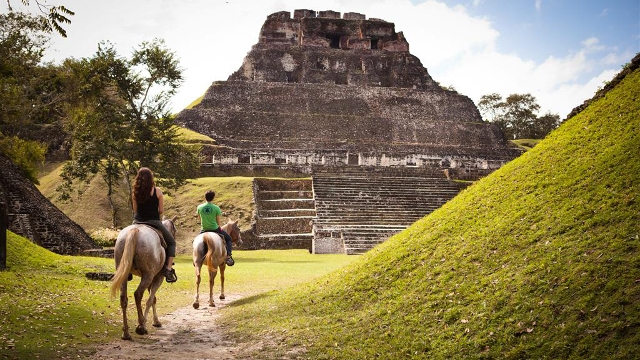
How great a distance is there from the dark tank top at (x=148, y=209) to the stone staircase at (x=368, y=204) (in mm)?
14466

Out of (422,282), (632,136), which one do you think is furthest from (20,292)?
(632,136)

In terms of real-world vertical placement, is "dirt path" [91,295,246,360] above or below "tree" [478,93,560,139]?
below

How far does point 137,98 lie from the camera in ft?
83.8

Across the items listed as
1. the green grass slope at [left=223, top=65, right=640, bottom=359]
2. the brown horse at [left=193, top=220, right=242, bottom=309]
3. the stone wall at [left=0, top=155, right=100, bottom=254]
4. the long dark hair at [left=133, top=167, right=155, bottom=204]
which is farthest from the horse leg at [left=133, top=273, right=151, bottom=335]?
the stone wall at [left=0, top=155, right=100, bottom=254]

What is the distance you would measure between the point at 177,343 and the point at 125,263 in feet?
3.81

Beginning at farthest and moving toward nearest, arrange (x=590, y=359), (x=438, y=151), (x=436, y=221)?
(x=438, y=151)
(x=436, y=221)
(x=590, y=359)

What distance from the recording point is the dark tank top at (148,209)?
768cm

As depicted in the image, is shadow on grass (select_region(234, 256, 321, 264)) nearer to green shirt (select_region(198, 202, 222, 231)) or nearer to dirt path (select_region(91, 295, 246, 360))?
green shirt (select_region(198, 202, 222, 231))

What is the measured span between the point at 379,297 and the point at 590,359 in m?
3.48

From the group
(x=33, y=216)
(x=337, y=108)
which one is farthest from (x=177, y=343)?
(x=337, y=108)

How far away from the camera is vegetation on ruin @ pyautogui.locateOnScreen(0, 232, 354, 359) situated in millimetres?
6359

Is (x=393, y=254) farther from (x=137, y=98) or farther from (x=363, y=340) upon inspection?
(x=137, y=98)

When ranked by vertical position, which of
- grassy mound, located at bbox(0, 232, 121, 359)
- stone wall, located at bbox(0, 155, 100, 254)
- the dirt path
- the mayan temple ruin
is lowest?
the dirt path

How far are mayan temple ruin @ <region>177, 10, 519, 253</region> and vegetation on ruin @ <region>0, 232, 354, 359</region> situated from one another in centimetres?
716
